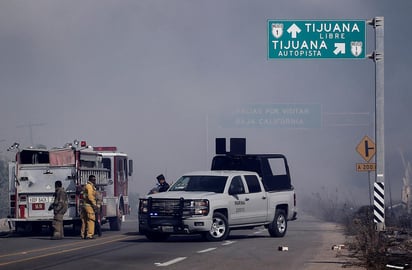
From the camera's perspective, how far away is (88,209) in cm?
2502

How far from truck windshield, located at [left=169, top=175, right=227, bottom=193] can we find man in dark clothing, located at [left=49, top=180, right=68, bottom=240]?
12.1ft

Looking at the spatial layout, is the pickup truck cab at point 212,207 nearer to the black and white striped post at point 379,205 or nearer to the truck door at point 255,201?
the truck door at point 255,201

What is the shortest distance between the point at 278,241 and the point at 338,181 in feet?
174

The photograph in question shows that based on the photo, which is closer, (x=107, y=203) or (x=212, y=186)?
(x=212, y=186)

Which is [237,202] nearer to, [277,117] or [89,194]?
[89,194]

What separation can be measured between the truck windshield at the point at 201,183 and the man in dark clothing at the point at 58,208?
3.70 meters

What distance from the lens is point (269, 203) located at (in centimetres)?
2458

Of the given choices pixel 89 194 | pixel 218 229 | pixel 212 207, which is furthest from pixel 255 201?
pixel 89 194

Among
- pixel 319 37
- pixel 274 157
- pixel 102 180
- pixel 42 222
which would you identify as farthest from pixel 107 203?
pixel 319 37

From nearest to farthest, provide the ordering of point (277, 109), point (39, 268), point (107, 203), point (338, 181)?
point (39, 268) → point (107, 203) → point (277, 109) → point (338, 181)

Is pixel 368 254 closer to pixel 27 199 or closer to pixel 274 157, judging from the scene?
pixel 274 157

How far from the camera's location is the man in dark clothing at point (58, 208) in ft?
82.7

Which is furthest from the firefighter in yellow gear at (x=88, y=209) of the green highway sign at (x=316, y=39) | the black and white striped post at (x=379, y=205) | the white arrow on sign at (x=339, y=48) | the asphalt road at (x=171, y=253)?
the white arrow on sign at (x=339, y=48)

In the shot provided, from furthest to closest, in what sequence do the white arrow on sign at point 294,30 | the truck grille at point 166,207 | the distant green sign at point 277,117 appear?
the distant green sign at point 277,117 → the white arrow on sign at point 294,30 → the truck grille at point 166,207
